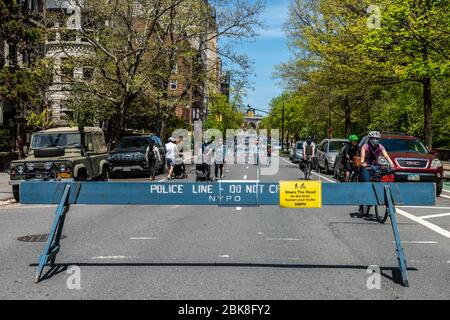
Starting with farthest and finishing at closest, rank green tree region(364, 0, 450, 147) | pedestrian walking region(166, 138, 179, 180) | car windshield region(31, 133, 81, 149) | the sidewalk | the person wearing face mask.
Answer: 1. green tree region(364, 0, 450, 147)
2. pedestrian walking region(166, 138, 179, 180)
3. car windshield region(31, 133, 81, 149)
4. the sidewalk
5. the person wearing face mask

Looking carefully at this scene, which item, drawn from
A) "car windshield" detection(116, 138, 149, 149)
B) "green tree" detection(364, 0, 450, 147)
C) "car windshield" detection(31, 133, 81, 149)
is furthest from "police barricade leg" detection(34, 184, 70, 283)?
"green tree" detection(364, 0, 450, 147)

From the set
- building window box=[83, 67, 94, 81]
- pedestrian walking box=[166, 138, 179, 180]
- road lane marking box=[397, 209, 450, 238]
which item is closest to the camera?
road lane marking box=[397, 209, 450, 238]


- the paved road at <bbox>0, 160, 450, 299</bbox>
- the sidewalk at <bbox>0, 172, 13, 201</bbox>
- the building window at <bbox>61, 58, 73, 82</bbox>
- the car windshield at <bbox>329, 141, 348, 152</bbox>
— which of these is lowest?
the sidewalk at <bbox>0, 172, 13, 201</bbox>

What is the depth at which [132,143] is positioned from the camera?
83.5ft

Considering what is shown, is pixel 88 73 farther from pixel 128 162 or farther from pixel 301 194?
pixel 301 194

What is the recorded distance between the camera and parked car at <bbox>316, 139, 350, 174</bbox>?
27.2 metres

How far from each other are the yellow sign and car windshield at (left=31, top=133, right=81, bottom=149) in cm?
1130

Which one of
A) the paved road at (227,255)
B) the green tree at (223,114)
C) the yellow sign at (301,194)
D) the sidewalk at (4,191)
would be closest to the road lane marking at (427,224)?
the paved road at (227,255)

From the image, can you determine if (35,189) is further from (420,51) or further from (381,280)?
(420,51)

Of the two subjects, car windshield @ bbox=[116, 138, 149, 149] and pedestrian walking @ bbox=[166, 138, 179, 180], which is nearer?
pedestrian walking @ bbox=[166, 138, 179, 180]

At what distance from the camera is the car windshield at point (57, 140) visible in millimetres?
16828

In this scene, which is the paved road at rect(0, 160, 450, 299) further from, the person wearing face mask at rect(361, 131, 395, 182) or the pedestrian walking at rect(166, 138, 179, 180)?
the pedestrian walking at rect(166, 138, 179, 180)

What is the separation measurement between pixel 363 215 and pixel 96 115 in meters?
26.6
